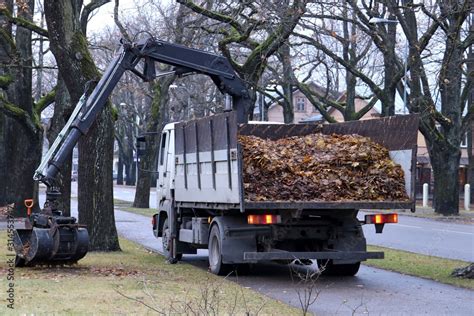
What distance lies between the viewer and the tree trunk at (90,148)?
17281 mm

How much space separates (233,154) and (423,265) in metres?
5.24

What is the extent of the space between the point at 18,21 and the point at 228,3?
6.43 m

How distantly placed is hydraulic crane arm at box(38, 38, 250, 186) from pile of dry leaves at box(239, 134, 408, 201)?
69.3 inches

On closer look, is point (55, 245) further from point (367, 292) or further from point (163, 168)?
point (163, 168)

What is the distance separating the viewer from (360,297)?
12766 mm

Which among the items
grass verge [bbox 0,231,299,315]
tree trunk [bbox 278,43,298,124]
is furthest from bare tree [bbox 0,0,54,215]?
grass verge [bbox 0,231,299,315]

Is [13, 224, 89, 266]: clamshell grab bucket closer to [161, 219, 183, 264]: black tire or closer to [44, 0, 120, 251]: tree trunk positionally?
[161, 219, 183, 264]: black tire

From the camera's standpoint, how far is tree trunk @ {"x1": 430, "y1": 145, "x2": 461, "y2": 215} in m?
37.5

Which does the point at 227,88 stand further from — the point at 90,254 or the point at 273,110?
the point at 273,110

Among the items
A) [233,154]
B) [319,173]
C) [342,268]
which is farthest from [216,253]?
[319,173]

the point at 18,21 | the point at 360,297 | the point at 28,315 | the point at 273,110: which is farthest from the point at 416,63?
the point at 273,110

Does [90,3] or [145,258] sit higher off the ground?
[90,3]

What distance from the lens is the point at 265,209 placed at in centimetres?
1412

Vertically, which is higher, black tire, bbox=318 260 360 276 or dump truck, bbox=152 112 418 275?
dump truck, bbox=152 112 418 275
